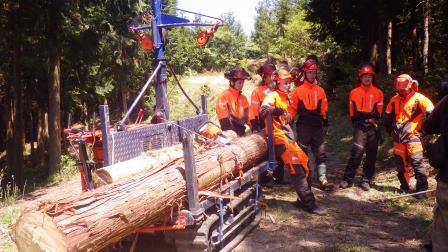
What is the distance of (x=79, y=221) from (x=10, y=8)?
512 inches

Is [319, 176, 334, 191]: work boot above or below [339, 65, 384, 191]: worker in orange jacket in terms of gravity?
below

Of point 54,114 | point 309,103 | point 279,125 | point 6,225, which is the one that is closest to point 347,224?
point 279,125

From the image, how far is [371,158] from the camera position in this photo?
7.34 metres

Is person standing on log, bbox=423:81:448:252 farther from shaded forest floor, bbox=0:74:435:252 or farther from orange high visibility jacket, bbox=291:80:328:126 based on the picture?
orange high visibility jacket, bbox=291:80:328:126

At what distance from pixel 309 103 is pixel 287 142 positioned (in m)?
1.12

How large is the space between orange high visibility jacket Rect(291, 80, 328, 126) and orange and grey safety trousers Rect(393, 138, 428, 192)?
1485 mm

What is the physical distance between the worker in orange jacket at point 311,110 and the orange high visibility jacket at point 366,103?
59 centimetres

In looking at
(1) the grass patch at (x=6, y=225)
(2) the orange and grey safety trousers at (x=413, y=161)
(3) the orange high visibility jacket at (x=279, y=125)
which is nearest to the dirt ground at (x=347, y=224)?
(2) the orange and grey safety trousers at (x=413, y=161)

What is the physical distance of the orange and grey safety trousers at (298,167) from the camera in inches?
238

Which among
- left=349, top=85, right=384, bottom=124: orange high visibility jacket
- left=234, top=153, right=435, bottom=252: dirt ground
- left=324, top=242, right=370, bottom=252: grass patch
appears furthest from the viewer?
left=349, top=85, right=384, bottom=124: orange high visibility jacket

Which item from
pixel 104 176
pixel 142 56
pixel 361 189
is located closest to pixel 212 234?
pixel 104 176

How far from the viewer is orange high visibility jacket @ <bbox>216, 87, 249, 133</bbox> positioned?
24.6 ft

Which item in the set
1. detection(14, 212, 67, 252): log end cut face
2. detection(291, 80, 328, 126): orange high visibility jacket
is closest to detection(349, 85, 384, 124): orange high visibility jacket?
detection(291, 80, 328, 126): orange high visibility jacket

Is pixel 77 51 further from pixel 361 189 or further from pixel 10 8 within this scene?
pixel 361 189
